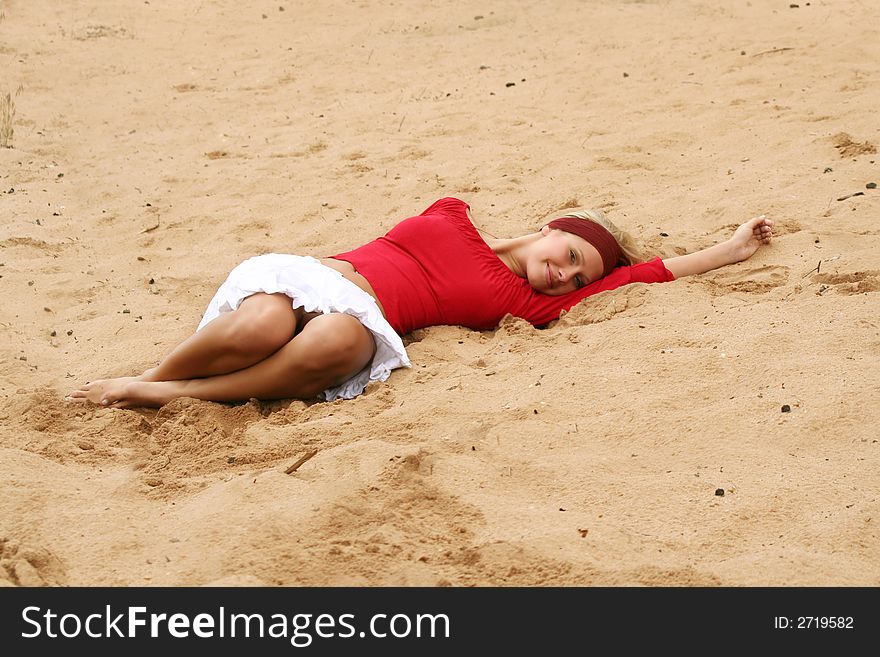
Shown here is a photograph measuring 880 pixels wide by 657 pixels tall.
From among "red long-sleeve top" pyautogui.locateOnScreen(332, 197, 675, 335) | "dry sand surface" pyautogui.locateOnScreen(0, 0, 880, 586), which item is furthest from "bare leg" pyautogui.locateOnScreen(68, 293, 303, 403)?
"red long-sleeve top" pyautogui.locateOnScreen(332, 197, 675, 335)

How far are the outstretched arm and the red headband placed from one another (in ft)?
0.71

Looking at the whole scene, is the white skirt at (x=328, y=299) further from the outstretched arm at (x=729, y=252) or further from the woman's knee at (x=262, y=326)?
the outstretched arm at (x=729, y=252)

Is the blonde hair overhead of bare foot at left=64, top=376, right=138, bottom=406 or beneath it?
overhead

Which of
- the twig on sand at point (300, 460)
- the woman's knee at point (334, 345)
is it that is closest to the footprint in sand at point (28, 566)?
the twig on sand at point (300, 460)

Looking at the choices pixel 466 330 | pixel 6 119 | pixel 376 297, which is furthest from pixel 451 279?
pixel 6 119

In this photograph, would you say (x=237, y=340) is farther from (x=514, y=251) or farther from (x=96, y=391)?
(x=514, y=251)

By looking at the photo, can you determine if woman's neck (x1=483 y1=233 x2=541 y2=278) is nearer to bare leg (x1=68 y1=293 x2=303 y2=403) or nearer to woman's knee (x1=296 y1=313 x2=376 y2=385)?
woman's knee (x1=296 y1=313 x2=376 y2=385)

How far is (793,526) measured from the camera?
2.30m

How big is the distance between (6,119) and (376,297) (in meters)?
3.67

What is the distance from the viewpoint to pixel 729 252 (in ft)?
12.8

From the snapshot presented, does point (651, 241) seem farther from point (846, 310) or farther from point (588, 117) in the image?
point (588, 117)

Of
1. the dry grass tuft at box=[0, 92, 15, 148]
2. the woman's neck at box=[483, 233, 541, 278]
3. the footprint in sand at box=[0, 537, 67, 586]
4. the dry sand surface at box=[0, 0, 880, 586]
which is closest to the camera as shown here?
the footprint in sand at box=[0, 537, 67, 586]

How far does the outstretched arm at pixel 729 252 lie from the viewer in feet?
12.8

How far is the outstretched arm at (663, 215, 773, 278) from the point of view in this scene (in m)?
3.89
